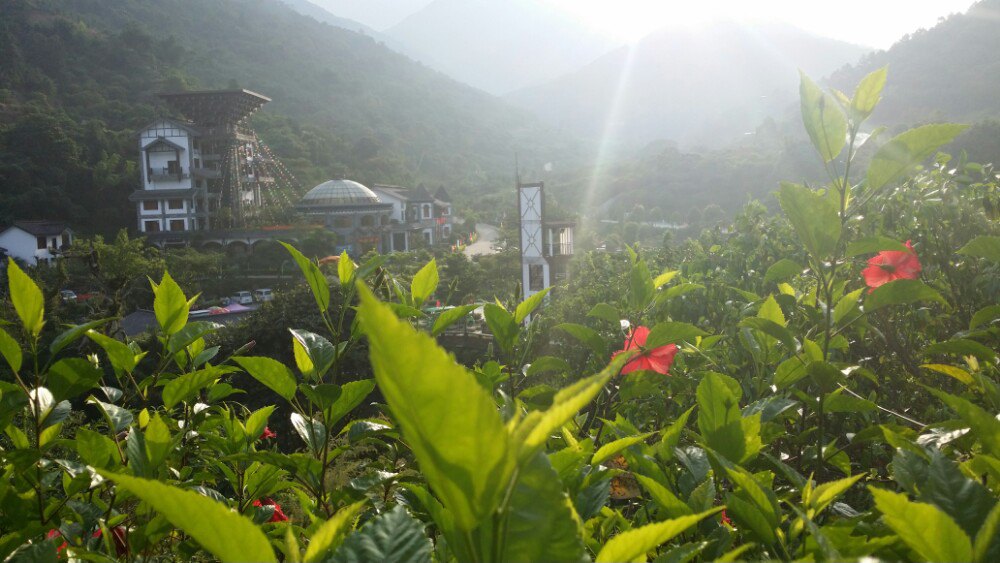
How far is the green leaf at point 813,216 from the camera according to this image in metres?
0.66

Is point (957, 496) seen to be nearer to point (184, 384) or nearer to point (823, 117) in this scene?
point (823, 117)

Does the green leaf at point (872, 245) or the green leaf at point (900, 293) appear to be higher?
the green leaf at point (872, 245)

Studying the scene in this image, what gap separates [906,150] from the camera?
2.20 ft

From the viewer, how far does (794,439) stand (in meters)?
0.90

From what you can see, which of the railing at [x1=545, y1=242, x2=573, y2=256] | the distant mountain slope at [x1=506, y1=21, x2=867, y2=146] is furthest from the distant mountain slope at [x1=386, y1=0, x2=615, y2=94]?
the railing at [x1=545, y1=242, x2=573, y2=256]

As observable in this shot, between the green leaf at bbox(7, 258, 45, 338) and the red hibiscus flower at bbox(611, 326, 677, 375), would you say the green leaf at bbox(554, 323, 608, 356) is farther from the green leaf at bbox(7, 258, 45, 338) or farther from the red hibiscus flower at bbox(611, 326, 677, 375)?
the green leaf at bbox(7, 258, 45, 338)

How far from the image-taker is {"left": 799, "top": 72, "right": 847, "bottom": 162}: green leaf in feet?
2.22

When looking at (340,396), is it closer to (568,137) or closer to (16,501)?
(16,501)

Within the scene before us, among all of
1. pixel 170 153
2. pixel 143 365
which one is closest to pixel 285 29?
pixel 170 153

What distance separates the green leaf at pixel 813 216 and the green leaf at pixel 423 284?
18.2 inches

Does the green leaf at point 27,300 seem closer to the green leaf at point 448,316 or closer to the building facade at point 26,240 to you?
the green leaf at point 448,316

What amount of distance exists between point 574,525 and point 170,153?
91.2 feet

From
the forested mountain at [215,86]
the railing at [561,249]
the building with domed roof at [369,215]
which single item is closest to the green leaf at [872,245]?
the railing at [561,249]

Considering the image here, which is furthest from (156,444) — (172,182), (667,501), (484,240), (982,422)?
(484,240)
